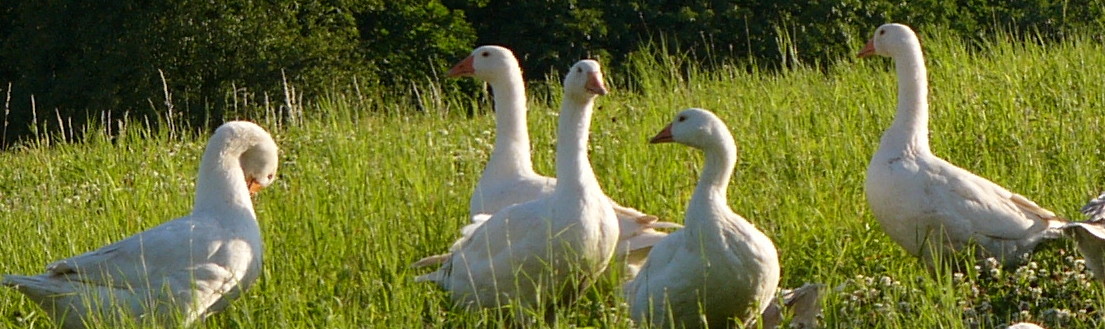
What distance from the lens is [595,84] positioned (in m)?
6.73

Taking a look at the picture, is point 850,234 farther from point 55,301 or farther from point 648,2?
point 648,2

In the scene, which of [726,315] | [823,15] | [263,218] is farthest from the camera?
[823,15]

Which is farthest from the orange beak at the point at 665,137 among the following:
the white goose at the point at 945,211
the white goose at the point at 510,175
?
the white goose at the point at 945,211

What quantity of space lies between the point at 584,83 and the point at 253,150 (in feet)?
4.94

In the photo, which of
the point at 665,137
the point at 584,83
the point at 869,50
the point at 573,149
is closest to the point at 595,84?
the point at 584,83

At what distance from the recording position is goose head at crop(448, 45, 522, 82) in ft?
26.7

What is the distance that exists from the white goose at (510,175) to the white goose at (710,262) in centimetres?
55

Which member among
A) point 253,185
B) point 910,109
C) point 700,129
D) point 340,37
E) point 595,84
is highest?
point 595,84

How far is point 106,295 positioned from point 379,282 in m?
1.07

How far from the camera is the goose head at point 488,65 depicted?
8.12 m

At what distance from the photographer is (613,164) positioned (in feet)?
29.0

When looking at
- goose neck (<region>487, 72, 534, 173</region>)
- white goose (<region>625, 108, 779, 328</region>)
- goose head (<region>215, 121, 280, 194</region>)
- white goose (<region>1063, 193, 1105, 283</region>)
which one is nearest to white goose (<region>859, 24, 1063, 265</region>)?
white goose (<region>1063, 193, 1105, 283</region>)

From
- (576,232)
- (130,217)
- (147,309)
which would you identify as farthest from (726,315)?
(130,217)

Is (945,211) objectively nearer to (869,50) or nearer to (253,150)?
(869,50)
